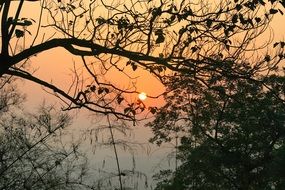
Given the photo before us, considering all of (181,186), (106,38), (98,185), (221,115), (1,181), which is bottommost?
(98,185)

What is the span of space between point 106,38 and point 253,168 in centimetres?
2279

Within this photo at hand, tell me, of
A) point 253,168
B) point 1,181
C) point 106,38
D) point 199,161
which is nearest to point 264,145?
point 253,168

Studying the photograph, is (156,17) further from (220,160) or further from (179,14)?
(220,160)

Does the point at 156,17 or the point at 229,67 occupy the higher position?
the point at 156,17

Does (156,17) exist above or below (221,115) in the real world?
below

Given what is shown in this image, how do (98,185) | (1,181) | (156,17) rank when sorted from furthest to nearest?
(1,181)
(98,185)
(156,17)

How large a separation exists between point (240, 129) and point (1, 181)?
1994cm

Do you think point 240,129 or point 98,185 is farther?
point 240,129

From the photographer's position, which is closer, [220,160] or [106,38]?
[106,38]

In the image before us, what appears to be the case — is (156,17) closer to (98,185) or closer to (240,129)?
(98,185)

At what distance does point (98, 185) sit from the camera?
1003cm

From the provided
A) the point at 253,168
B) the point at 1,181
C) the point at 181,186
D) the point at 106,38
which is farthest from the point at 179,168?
the point at 106,38

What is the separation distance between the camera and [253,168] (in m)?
29.8

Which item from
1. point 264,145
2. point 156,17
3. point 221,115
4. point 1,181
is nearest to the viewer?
point 156,17
